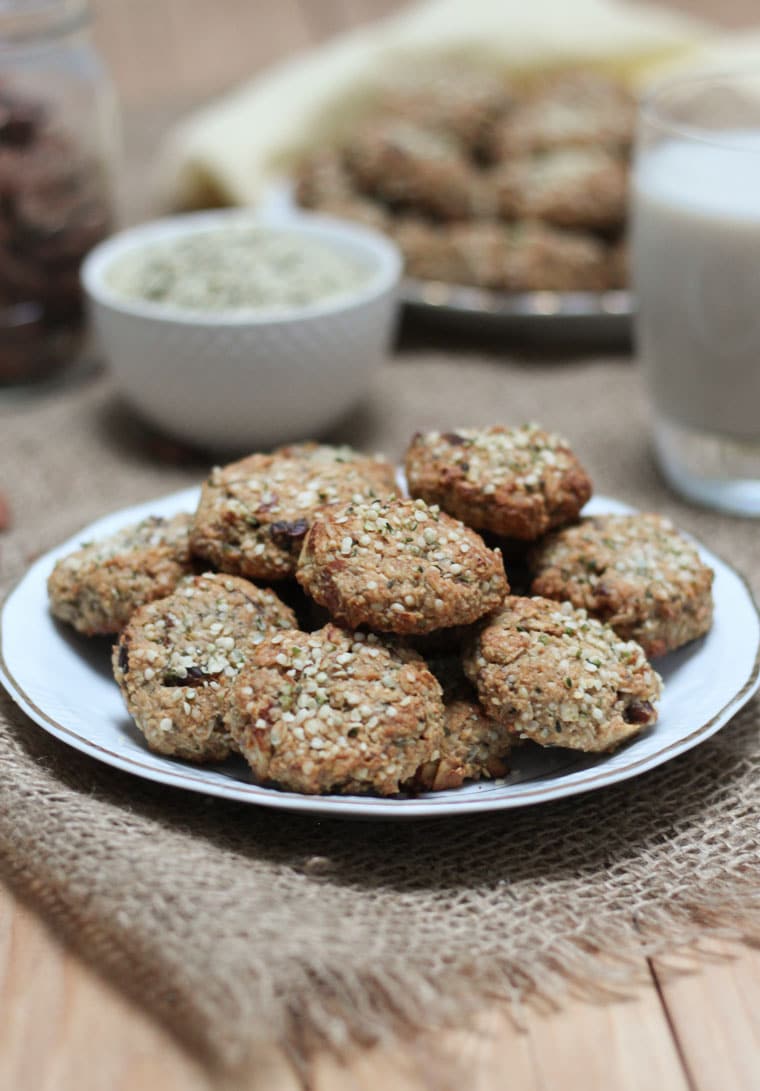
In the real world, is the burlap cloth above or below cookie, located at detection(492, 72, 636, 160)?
below

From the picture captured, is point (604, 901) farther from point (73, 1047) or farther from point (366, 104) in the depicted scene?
point (366, 104)

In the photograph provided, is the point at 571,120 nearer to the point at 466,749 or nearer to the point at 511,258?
the point at 511,258

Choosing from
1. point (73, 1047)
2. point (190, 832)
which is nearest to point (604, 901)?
point (190, 832)

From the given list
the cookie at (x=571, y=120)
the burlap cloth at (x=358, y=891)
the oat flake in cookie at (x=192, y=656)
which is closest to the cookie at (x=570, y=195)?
the cookie at (x=571, y=120)

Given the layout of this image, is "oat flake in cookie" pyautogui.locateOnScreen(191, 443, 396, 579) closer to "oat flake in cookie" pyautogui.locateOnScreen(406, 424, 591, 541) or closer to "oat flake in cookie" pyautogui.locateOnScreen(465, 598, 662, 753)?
"oat flake in cookie" pyautogui.locateOnScreen(406, 424, 591, 541)

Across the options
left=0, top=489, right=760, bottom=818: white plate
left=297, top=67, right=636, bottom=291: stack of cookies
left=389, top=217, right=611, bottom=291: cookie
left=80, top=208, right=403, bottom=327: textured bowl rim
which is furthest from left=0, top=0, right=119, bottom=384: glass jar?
left=0, top=489, right=760, bottom=818: white plate

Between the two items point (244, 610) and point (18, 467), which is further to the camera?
point (18, 467)
